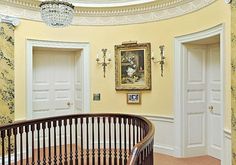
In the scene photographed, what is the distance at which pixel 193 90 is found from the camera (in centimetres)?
481

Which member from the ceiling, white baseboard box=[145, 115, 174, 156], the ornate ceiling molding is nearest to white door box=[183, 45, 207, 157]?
white baseboard box=[145, 115, 174, 156]

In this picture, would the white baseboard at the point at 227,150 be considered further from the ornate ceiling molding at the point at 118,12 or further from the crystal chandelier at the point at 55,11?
the crystal chandelier at the point at 55,11

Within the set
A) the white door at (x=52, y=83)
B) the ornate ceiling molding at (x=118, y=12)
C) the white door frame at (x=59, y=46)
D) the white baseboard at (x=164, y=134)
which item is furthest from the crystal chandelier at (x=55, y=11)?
the white baseboard at (x=164, y=134)

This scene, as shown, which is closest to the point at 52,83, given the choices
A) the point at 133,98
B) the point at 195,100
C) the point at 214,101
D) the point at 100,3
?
the point at 133,98

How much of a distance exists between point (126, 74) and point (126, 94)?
0.43 m

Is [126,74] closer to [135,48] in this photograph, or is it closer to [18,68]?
[135,48]

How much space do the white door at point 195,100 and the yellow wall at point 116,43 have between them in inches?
12.0

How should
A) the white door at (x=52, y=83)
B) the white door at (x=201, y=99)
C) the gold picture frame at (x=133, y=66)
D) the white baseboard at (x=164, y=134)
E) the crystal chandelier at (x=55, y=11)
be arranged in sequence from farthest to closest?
the white door at (x=52, y=83) < the gold picture frame at (x=133, y=66) < the white baseboard at (x=164, y=134) < the white door at (x=201, y=99) < the crystal chandelier at (x=55, y=11)

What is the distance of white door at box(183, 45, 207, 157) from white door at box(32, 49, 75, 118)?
8.85ft

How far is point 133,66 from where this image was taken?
5328 millimetres

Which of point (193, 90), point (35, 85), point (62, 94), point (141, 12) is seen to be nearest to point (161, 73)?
point (193, 90)

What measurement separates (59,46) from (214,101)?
333cm

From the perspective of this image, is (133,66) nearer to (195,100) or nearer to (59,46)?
(195,100)

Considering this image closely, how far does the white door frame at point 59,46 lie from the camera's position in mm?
4934
